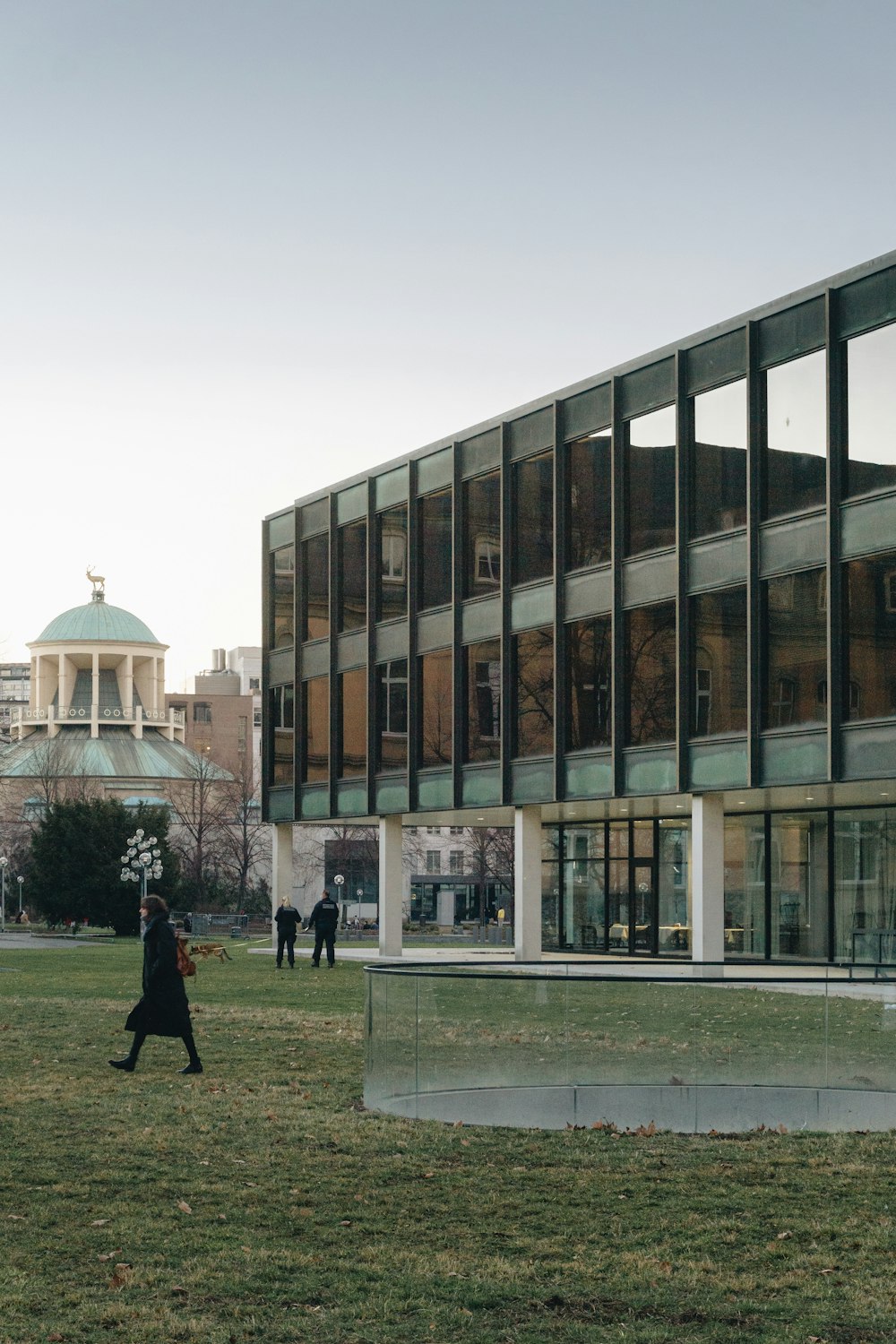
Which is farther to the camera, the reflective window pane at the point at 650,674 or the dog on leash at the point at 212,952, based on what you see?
the dog on leash at the point at 212,952

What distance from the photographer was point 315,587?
51.7 meters

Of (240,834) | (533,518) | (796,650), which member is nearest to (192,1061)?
(796,650)

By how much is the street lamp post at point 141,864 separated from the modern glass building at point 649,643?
17.8 m

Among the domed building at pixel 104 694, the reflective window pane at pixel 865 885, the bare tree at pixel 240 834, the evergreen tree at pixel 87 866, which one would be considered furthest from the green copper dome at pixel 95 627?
the reflective window pane at pixel 865 885

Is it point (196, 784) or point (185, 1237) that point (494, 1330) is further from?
point (196, 784)

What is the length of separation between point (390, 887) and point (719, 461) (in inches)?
735

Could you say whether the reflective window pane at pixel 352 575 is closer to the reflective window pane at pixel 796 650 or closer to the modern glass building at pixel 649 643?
the modern glass building at pixel 649 643

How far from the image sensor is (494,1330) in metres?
7.90

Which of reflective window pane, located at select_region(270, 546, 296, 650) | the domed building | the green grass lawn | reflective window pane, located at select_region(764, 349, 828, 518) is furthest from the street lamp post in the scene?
the domed building

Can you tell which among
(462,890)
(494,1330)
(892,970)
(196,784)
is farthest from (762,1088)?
(462,890)

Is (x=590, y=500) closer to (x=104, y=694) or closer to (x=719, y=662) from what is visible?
(x=719, y=662)

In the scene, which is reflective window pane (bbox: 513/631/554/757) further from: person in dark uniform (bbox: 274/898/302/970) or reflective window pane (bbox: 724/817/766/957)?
person in dark uniform (bbox: 274/898/302/970)

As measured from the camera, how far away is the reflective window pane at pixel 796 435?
33344 mm

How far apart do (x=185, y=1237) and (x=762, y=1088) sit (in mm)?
6888
